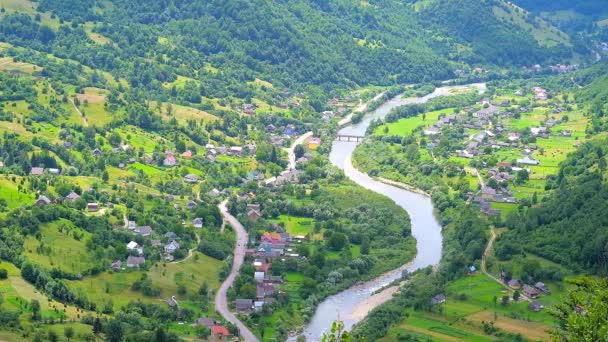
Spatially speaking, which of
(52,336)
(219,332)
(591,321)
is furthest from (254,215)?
(591,321)

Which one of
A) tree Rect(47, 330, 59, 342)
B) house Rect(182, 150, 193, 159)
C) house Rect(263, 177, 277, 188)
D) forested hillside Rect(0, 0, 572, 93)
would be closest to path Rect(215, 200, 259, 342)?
house Rect(263, 177, 277, 188)

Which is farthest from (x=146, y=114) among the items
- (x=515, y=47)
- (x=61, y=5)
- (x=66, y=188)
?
(x=515, y=47)

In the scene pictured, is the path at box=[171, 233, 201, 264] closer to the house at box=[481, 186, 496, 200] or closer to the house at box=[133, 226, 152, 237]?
the house at box=[133, 226, 152, 237]

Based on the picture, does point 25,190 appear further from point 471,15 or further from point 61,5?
point 471,15

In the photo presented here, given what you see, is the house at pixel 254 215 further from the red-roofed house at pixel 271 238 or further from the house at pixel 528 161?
the house at pixel 528 161

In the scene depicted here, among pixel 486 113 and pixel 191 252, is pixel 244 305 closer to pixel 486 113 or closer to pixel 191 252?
pixel 191 252
